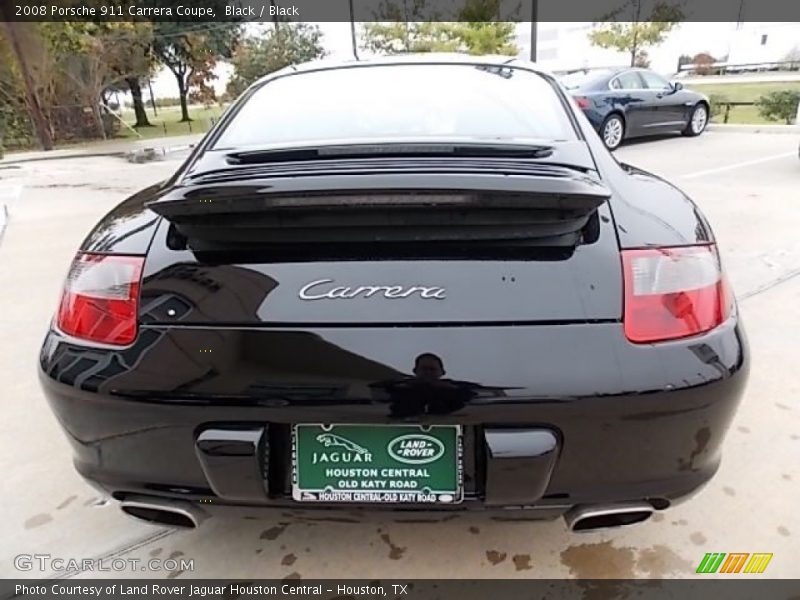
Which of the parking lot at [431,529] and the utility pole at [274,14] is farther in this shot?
the utility pole at [274,14]

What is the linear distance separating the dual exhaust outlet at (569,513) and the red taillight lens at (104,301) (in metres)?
0.41

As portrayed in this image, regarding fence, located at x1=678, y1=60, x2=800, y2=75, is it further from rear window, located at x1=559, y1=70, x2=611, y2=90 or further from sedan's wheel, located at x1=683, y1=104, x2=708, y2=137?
rear window, located at x1=559, y1=70, x2=611, y2=90

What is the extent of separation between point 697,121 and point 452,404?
42.3ft

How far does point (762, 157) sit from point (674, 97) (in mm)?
2895

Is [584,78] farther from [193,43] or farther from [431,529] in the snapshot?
[193,43]

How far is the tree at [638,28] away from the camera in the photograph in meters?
25.7

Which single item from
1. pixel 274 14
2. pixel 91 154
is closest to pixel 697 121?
pixel 91 154

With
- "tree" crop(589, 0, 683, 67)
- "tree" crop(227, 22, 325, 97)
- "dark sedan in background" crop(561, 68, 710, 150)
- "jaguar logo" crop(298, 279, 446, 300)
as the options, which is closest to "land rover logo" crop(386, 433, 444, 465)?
"jaguar logo" crop(298, 279, 446, 300)

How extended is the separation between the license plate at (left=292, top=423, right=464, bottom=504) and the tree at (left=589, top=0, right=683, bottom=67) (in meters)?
29.0

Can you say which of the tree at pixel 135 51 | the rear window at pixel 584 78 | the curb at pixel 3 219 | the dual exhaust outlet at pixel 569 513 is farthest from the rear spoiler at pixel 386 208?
the tree at pixel 135 51

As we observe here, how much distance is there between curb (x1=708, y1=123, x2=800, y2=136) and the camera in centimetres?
1165

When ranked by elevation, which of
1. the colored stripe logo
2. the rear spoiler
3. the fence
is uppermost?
the rear spoiler

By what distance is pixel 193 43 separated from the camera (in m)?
30.4

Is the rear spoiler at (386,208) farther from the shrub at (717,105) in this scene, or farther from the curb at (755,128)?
the shrub at (717,105)
